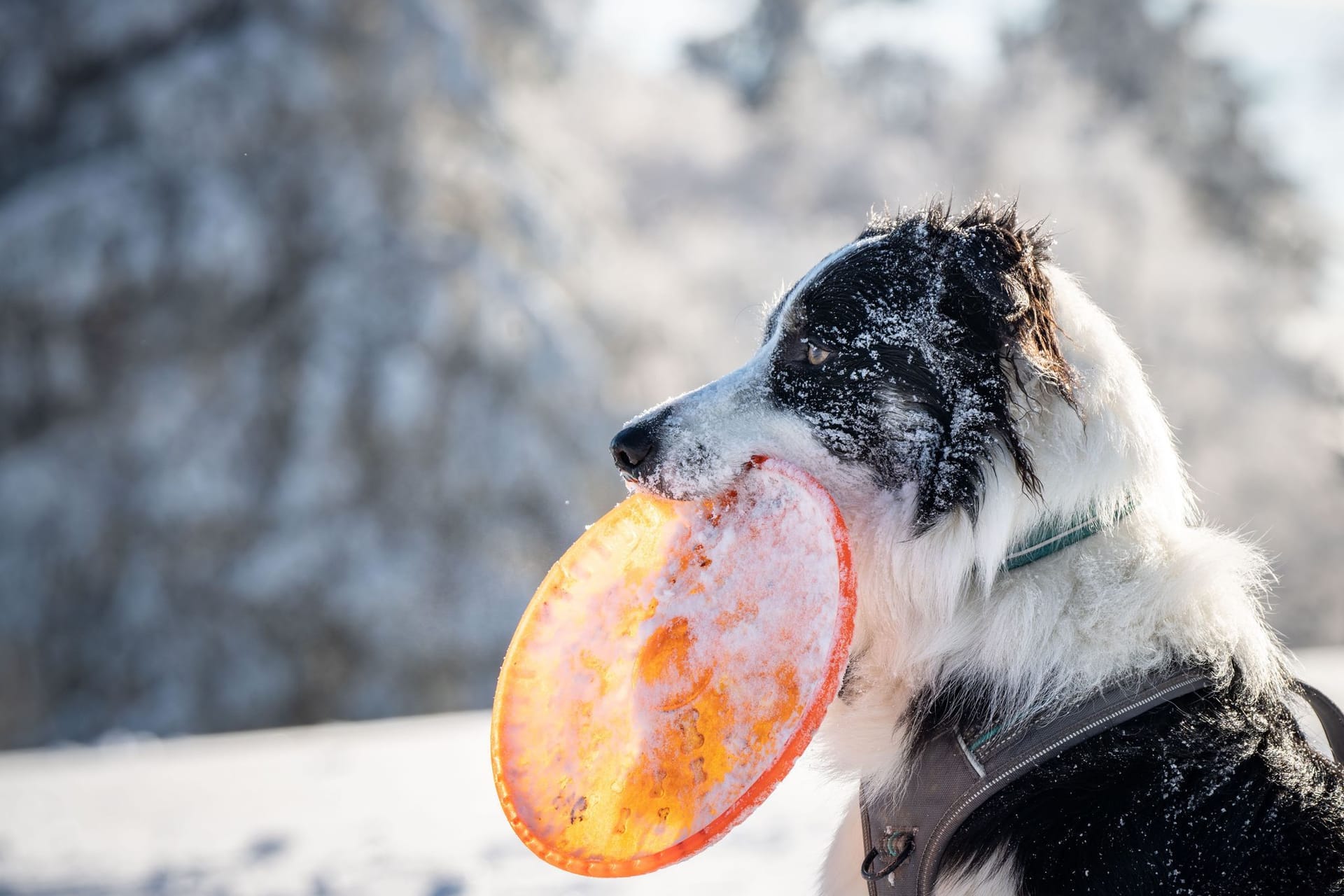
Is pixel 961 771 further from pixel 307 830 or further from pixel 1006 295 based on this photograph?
pixel 307 830

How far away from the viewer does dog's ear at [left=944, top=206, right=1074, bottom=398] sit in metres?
2.01

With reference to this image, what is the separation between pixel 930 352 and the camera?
209cm

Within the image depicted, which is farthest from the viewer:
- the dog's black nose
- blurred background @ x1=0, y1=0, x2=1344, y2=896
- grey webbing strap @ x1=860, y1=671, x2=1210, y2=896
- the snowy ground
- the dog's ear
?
blurred background @ x1=0, y1=0, x2=1344, y2=896

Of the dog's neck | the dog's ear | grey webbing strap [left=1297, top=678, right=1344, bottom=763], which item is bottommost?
grey webbing strap [left=1297, top=678, right=1344, bottom=763]

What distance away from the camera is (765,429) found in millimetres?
2193

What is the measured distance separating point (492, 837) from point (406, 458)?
8.20m

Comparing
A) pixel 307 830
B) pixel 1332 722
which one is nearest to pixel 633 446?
pixel 1332 722

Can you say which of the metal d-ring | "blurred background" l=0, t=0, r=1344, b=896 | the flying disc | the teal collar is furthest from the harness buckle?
"blurred background" l=0, t=0, r=1344, b=896

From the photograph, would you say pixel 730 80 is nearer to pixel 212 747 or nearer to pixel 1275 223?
pixel 1275 223

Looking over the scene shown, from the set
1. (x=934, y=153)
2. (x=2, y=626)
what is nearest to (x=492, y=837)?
(x=2, y=626)

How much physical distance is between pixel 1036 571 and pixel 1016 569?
37mm

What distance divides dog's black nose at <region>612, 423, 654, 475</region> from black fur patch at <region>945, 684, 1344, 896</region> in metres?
0.91

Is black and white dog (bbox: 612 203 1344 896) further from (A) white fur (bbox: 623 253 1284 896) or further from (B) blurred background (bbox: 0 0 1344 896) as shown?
(B) blurred background (bbox: 0 0 1344 896)

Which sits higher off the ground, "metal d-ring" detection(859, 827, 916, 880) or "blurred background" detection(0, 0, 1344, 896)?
"blurred background" detection(0, 0, 1344, 896)
